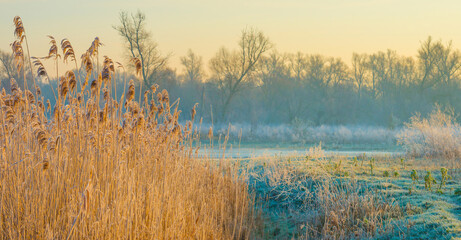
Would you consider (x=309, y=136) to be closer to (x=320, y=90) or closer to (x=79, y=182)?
(x=320, y=90)

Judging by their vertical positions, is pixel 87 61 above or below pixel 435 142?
above

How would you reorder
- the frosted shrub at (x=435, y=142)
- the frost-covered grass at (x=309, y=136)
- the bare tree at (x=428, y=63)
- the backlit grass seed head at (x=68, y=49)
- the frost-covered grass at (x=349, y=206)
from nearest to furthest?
1. the backlit grass seed head at (x=68, y=49)
2. the frost-covered grass at (x=349, y=206)
3. the frosted shrub at (x=435, y=142)
4. the frost-covered grass at (x=309, y=136)
5. the bare tree at (x=428, y=63)

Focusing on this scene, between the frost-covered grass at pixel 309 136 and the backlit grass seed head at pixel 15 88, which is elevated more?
the backlit grass seed head at pixel 15 88

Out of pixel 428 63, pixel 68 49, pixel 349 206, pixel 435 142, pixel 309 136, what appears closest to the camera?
pixel 68 49

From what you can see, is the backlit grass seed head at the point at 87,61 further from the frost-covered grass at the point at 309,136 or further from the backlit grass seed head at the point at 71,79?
the frost-covered grass at the point at 309,136

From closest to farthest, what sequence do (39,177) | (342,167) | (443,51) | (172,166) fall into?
(39,177) → (172,166) → (342,167) → (443,51)

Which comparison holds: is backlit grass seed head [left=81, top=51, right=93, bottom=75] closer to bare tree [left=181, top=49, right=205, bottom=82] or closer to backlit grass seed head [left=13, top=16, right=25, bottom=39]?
backlit grass seed head [left=13, top=16, right=25, bottom=39]

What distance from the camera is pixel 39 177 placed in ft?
12.3

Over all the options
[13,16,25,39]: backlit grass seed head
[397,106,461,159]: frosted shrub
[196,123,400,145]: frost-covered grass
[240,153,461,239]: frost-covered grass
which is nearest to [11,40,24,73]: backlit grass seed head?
[13,16,25,39]: backlit grass seed head

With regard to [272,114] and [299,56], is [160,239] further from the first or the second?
[299,56]

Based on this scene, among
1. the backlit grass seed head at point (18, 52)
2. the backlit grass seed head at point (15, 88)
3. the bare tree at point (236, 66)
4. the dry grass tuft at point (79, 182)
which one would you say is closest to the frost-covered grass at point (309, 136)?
the bare tree at point (236, 66)

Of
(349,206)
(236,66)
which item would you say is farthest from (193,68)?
(349,206)

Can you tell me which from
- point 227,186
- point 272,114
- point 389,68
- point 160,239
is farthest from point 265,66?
point 160,239

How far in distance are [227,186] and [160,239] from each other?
2746 millimetres
